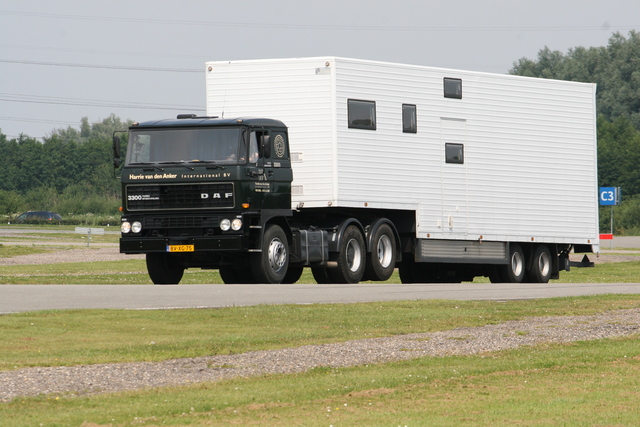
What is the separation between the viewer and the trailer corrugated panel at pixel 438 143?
22.7 metres

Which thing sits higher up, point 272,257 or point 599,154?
point 599,154

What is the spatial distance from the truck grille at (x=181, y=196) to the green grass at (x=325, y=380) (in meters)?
5.58

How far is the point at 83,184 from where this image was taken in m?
117

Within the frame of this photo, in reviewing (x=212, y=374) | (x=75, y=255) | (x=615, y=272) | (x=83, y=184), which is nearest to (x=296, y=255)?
(x=212, y=374)

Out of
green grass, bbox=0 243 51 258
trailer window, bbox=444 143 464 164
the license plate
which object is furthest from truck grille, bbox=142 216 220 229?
green grass, bbox=0 243 51 258

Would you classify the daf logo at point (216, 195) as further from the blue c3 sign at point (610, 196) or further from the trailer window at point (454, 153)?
the blue c3 sign at point (610, 196)

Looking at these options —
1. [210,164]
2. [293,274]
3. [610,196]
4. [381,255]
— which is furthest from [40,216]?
[210,164]

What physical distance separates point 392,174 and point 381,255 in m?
1.70

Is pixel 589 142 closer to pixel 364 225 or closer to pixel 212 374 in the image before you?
pixel 364 225

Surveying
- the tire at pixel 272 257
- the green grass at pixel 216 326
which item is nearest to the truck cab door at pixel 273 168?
the tire at pixel 272 257

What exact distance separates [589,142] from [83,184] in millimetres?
93384

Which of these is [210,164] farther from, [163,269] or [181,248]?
[163,269]

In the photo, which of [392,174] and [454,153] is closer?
[392,174]

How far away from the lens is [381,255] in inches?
945
